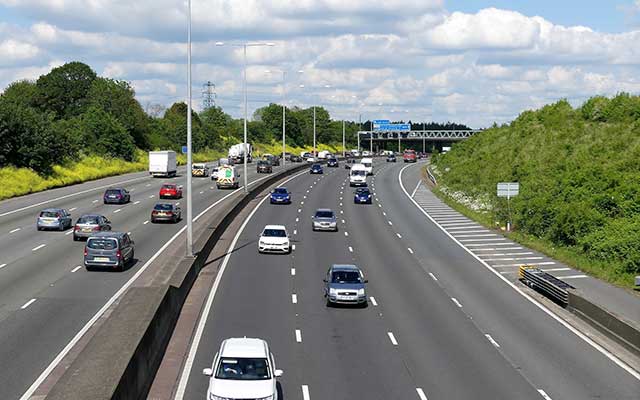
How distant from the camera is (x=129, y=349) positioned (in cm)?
1870

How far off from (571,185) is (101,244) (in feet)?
110

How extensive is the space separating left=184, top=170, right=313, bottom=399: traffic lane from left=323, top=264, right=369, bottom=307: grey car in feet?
5.69

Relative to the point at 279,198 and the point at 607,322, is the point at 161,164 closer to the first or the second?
the point at 279,198

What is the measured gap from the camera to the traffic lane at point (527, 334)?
21.7m

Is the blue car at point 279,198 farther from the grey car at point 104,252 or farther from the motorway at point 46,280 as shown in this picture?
the grey car at point 104,252

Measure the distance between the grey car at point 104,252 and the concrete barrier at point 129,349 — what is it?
211 inches

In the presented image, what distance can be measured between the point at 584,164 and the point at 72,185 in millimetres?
53735

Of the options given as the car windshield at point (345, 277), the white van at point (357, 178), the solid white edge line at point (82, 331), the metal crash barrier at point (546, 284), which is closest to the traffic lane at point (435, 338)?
the car windshield at point (345, 277)

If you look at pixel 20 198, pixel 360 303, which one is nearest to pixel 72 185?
pixel 20 198

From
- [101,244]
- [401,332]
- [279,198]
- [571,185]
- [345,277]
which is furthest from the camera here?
[279,198]

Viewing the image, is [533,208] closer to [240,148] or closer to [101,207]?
[101,207]

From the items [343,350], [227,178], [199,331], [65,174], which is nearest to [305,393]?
[343,350]

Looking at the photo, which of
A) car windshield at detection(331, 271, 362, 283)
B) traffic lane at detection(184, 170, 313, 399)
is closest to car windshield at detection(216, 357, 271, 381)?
traffic lane at detection(184, 170, 313, 399)

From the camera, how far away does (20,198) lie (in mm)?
70438
